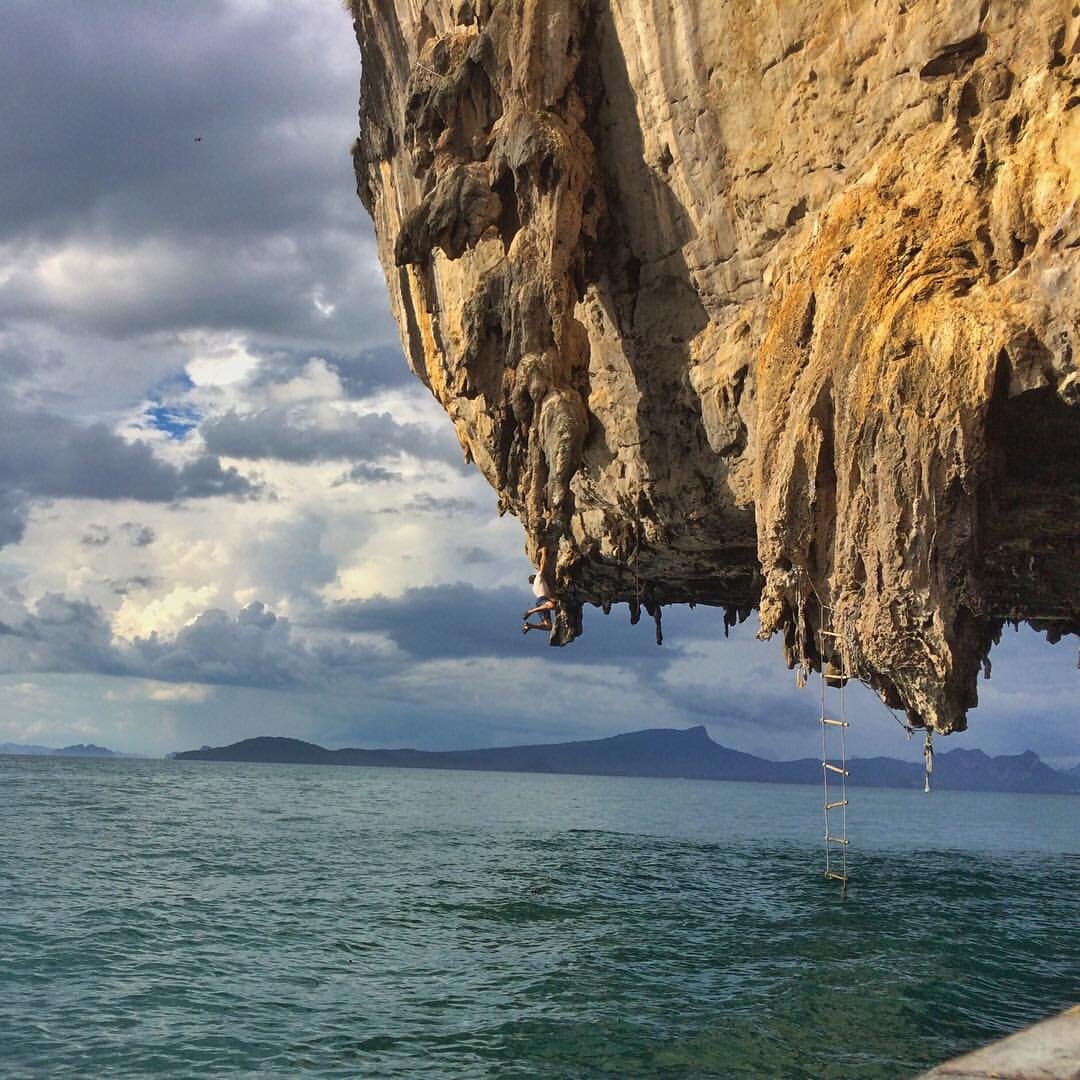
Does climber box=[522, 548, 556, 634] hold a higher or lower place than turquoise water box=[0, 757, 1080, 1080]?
higher

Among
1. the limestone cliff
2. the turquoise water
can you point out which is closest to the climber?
the limestone cliff

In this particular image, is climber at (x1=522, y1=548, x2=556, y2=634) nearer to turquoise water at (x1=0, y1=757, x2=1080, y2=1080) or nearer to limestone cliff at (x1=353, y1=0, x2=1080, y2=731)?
limestone cliff at (x1=353, y1=0, x2=1080, y2=731)

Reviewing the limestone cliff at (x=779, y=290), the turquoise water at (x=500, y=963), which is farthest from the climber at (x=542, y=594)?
the turquoise water at (x=500, y=963)

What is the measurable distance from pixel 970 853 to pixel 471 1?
41606 millimetres

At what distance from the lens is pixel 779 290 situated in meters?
17.1

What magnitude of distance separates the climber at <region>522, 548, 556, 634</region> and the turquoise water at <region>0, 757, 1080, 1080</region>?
23.3ft

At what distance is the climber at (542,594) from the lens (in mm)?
27453

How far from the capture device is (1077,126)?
12195 millimetres

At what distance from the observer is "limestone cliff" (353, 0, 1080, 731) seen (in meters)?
13.1

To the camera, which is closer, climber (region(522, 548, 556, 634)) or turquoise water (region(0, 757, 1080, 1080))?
turquoise water (region(0, 757, 1080, 1080))

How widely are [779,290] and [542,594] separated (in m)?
13.1

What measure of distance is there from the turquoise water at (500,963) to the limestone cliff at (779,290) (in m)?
4.69

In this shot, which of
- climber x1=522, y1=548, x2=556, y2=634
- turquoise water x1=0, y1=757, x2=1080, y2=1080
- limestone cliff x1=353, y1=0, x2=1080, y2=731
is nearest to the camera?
turquoise water x1=0, y1=757, x2=1080, y2=1080

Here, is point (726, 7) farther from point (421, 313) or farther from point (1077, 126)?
point (421, 313)
